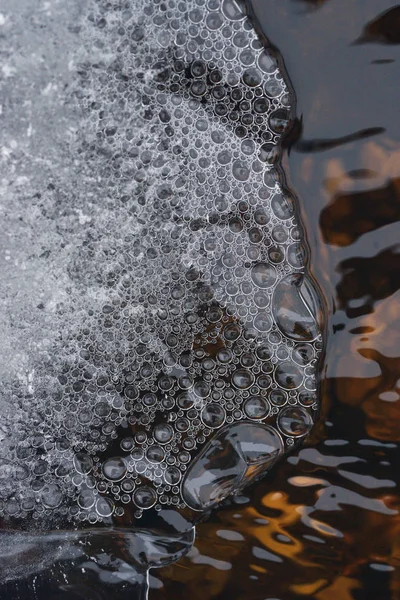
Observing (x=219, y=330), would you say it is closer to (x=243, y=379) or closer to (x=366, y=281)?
(x=243, y=379)

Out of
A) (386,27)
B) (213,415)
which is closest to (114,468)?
(213,415)

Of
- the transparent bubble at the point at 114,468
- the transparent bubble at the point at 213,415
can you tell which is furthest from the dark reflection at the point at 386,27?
the transparent bubble at the point at 114,468

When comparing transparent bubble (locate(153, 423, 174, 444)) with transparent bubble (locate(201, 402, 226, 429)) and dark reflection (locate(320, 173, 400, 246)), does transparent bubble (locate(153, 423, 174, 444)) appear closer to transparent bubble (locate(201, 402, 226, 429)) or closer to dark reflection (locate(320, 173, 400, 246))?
transparent bubble (locate(201, 402, 226, 429))

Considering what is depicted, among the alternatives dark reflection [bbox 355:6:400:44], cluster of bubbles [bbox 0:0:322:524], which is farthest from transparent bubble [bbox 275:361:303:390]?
dark reflection [bbox 355:6:400:44]

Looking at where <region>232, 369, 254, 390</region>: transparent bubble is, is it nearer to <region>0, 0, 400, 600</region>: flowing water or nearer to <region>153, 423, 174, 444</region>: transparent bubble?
<region>0, 0, 400, 600</region>: flowing water

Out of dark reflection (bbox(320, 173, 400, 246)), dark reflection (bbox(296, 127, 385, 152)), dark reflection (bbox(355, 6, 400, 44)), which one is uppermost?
dark reflection (bbox(355, 6, 400, 44))

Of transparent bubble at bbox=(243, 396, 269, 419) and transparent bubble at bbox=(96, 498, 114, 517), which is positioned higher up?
transparent bubble at bbox=(243, 396, 269, 419)

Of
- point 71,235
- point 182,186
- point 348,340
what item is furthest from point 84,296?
point 348,340

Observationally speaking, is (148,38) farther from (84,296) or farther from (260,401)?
(260,401)
